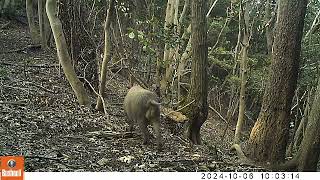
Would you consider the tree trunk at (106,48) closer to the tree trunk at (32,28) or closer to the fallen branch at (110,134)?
the fallen branch at (110,134)

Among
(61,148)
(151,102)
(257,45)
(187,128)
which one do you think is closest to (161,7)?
(257,45)

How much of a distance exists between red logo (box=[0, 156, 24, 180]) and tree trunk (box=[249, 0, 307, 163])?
2.09m

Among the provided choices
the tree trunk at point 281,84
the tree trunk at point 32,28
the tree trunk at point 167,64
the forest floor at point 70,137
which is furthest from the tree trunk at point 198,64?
the tree trunk at point 32,28

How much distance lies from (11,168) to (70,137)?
3.33 feet

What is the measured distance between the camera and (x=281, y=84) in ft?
13.0

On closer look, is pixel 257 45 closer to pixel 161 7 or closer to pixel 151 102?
pixel 161 7

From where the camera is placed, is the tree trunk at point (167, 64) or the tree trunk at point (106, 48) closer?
the tree trunk at point (106, 48)

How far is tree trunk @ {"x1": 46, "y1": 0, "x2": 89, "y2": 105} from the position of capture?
16.3 ft

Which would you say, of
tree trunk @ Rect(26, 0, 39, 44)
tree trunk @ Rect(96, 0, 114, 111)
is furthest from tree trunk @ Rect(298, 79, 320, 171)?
tree trunk @ Rect(26, 0, 39, 44)

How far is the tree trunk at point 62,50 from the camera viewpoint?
4.98 metres

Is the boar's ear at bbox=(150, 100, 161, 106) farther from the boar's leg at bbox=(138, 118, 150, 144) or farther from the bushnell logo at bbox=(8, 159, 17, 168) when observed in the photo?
the bushnell logo at bbox=(8, 159, 17, 168)

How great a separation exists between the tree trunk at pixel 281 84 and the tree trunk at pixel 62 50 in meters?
2.19

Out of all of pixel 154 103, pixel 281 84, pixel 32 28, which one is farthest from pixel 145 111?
pixel 32 28

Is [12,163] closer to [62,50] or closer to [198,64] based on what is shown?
[62,50]
